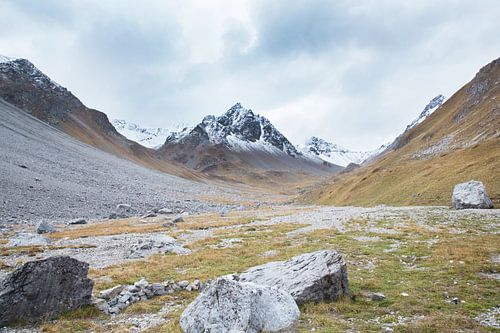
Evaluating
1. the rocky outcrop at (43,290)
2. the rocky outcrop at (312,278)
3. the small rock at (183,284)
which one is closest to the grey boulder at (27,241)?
the rocky outcrop at (43,290)

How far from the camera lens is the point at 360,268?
21422mm

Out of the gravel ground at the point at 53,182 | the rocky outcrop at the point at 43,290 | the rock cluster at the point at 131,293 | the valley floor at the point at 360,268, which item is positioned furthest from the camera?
the gravel ground at the point at 53,182

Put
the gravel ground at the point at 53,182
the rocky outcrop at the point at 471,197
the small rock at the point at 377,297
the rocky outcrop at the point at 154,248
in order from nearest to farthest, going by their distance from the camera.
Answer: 1. the small rock at the point at 377,297
2. the rocky outcrop at the point at 154,248
3. the rocky outcrop at the point at 471,197
4. the gravel ground at the point at 53,182

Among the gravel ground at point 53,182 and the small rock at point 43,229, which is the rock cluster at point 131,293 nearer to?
the small rock at point 43,229

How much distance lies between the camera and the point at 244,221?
5756 cm

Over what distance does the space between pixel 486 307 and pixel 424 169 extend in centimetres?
8013

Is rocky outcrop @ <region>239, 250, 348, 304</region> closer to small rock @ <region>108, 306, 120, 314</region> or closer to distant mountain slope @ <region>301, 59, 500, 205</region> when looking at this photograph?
small rock @ <region>108, 306, 120, 314</region>

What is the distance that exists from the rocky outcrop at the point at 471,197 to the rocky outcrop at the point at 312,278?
42232mm

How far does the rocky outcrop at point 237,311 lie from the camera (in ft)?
39.3

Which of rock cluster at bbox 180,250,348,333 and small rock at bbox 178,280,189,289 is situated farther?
small rock at bbox 178,280,189,289

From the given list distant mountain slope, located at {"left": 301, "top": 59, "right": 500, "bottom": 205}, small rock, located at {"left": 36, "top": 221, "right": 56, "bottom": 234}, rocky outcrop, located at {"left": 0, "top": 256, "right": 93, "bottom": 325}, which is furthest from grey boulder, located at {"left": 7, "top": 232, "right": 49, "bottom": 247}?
distant mountain slope, located at {"left": 301, "top": 59, "right": 500, "bottom": 205}

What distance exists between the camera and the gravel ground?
62.9 meters

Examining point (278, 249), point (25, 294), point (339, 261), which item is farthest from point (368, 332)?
point (278, 249)

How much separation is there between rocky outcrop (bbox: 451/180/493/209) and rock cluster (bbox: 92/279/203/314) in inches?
1770
